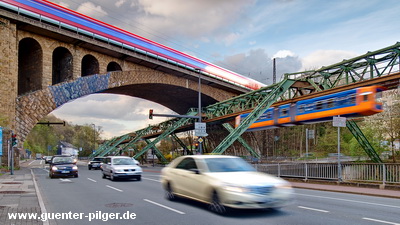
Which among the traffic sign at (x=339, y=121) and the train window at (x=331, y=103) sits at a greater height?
the train window at (x=331, y=103)

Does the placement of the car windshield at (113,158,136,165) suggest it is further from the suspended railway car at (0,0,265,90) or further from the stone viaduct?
the suspended railway car at (0,0,265,90)

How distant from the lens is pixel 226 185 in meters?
9.25

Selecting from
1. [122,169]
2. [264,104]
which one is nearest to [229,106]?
[264,104]

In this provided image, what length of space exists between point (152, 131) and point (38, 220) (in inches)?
2146

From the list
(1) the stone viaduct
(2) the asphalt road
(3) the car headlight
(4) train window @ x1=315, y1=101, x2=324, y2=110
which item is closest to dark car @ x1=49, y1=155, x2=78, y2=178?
(1) the stone viaduct

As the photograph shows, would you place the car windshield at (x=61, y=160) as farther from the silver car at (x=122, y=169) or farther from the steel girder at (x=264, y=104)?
the steel girder at (x=264, y=104)

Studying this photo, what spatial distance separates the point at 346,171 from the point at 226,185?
12.8 m

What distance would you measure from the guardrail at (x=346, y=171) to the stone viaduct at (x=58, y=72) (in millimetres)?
25068

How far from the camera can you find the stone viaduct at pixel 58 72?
118ft

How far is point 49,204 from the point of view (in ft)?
38.8

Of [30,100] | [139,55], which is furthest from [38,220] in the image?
[139,55]

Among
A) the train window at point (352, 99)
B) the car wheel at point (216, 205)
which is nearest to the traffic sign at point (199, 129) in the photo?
the train window at point (352, 99)

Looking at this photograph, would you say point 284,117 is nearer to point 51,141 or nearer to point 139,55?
point 139,55

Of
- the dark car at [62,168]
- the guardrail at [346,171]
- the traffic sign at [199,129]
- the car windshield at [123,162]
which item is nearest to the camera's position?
the guardrail at [346,171]
